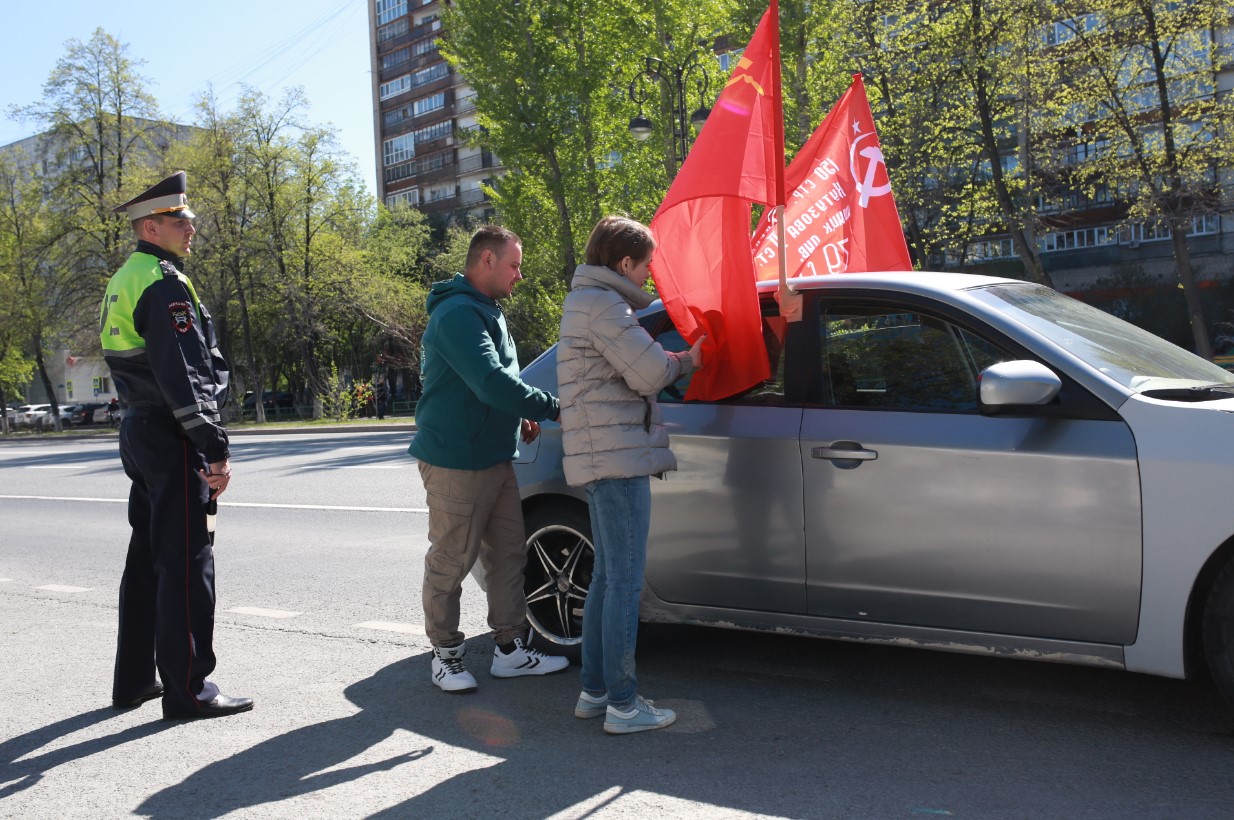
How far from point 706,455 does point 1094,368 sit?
1.51 metres

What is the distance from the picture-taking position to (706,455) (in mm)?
4648

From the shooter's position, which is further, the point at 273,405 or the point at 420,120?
the point at 420,120

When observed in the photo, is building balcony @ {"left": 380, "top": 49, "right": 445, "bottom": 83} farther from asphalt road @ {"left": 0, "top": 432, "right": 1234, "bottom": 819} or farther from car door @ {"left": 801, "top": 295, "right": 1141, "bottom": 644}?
car door @ {"left": 801, "top": 295, "right": 1141, "bottom": 644}

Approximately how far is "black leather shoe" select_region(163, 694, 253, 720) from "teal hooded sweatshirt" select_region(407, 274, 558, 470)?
1.30 meters

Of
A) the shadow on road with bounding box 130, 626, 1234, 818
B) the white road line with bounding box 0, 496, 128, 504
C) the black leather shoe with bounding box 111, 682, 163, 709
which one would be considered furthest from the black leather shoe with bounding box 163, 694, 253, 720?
the white road line with bounding box 0, 496, 128, 504

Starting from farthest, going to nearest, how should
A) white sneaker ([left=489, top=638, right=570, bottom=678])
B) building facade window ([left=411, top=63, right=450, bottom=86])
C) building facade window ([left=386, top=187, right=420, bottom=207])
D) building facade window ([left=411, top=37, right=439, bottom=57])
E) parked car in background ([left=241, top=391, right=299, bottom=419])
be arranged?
building facade window ([left=386, top=187, right=420, bottom=207]), building facade window ([left=411, top=37, right=439, bottom=57]), building facade window ([left=411, top=63, right=450, bottom=86]), parked car in background ([left=241, top=391, right=299, bottom=419]), white sneaker ([left=489, top=638, right=570, bottom=678])

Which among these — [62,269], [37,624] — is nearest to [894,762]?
[37,624]

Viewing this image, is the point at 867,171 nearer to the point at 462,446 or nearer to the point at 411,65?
the point at 462,446

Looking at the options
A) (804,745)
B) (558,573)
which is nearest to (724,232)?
(558,573)

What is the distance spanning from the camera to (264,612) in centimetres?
684

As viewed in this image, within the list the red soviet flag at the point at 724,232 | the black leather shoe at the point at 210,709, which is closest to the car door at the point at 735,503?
the red soviet flag at the point at 724,232

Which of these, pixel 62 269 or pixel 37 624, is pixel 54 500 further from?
pixel 62 269

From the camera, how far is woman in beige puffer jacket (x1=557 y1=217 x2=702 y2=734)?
4.15m

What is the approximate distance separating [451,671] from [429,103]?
2882 inches
